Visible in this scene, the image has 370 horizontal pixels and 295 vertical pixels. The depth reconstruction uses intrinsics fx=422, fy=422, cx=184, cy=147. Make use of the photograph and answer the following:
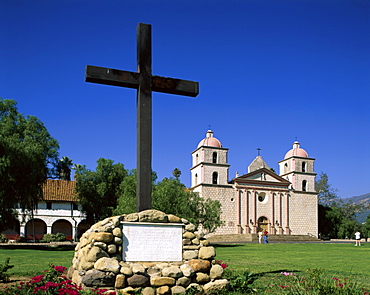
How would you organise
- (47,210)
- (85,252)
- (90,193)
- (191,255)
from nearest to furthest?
1. (85,252)
2. (191,255)
3. (90,193)
4. (47,210)

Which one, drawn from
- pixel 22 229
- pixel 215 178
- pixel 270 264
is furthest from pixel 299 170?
pixel 270 264

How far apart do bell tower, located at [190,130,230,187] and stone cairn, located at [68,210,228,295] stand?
42872mm

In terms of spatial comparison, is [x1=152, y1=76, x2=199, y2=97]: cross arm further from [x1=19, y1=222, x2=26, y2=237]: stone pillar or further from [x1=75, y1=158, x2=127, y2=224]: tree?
[x1=19, y1=222, x2=26, y2=237]: stone pillar

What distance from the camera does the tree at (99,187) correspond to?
1606 inches

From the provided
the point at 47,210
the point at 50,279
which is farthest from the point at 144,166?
the point at 47,210

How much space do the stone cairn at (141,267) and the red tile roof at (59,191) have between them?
4288 cm

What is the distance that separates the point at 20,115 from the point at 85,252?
2352 centimetres

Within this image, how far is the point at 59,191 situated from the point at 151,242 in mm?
44636

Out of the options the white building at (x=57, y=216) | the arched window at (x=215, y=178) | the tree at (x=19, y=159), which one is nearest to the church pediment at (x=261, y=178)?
the arched window at (x=215, y=178)

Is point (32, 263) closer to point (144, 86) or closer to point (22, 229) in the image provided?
point (144, 86)

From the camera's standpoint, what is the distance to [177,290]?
6.98m

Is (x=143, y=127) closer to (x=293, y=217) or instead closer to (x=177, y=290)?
(x=177, y=290)

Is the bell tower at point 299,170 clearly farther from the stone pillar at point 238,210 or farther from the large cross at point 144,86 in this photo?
the large cross at point 144,86

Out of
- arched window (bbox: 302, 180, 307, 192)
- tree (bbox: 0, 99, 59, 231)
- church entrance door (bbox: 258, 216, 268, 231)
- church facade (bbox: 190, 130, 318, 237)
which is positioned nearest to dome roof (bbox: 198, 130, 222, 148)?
church facade (bbox: 190, 130, 318, 237)
